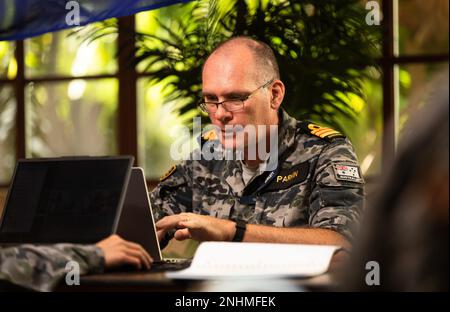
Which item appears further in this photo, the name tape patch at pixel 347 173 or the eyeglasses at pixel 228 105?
the eyeglasses at pixel 228 105

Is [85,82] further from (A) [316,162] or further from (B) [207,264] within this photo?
(B) [207,264]

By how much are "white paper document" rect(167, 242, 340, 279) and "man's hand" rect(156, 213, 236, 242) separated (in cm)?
28

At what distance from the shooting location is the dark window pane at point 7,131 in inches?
203

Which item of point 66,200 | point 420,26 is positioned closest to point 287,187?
point 66,200

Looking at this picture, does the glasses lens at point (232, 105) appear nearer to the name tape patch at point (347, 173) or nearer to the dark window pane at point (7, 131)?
the name tape patch at point (347, 173)

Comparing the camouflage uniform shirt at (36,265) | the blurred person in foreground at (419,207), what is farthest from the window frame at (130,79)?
the blurred person in foreground at (419,207)

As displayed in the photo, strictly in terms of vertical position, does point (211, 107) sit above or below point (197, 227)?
above

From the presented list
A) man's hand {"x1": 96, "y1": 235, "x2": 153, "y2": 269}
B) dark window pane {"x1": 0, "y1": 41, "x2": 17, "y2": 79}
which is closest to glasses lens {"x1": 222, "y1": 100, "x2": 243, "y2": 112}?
man's hand {"x1": 96, "y1": 235, "x2": 153, "y2": 269}

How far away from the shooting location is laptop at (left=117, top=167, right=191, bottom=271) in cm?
172

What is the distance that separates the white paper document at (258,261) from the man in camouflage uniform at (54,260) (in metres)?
0.16

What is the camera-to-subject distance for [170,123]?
4863 mm

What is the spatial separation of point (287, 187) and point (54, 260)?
3.15 feet

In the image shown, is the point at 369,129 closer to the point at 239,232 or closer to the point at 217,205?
the point at 217,205

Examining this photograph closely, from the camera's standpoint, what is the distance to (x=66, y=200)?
1647 millimetres
